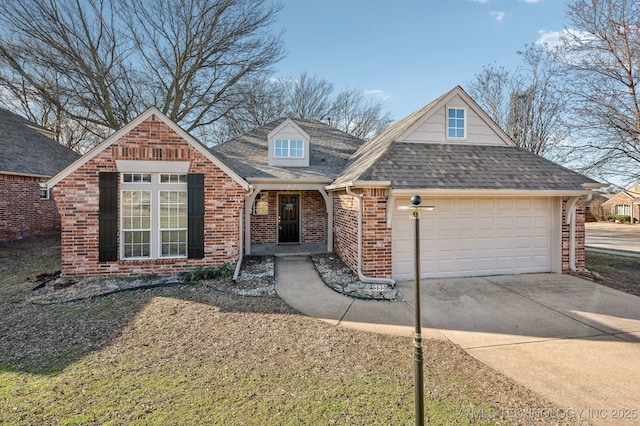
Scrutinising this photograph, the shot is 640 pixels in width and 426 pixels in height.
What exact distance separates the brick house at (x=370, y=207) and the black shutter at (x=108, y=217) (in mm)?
26

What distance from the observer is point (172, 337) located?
15.5 ft

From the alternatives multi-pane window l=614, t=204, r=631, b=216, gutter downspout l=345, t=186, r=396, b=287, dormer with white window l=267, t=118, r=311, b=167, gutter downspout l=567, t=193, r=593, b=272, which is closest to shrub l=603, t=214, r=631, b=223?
multi-pane window l=614, t=204, r=631, b=216

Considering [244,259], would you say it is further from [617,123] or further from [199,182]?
[617,123]

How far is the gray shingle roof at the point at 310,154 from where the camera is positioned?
10.6 metres

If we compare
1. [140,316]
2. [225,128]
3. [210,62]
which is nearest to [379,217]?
[140,316]

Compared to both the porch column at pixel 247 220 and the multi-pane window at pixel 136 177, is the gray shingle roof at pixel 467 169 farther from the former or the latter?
the multi-pane window at pixel 136 177

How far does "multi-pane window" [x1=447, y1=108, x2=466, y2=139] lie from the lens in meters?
9.38

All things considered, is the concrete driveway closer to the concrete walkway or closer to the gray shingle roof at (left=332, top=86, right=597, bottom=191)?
the gray shingle roof at (left=332, top=86, right=597, bottom=191)

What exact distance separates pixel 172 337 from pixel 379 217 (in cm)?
513

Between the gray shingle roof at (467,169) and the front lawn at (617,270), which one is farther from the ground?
the gray shingle roof at (467,169)

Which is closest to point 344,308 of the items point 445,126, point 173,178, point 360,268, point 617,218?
point 360,268

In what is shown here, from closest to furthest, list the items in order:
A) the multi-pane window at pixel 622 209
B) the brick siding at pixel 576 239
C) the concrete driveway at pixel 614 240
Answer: the brick siding at pixel 576 239 → the concrete driveway at pixel 614 240 → the multi-pane window at pixel 622 209

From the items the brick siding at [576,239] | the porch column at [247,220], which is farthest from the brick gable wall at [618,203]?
the porch column at [247,220]

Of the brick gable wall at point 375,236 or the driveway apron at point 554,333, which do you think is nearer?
the driveway apron at point 554,333
